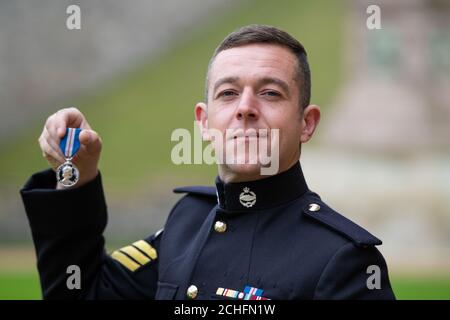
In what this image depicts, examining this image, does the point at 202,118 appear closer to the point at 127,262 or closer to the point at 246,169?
the point at 246,169

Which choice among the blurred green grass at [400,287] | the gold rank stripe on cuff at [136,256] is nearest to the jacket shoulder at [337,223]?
the gold rank stripe on cuff at [136,256]

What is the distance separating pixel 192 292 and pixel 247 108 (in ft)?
1.55

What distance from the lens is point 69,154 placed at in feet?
5.61

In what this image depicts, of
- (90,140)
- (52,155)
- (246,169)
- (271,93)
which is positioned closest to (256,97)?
(271,93)

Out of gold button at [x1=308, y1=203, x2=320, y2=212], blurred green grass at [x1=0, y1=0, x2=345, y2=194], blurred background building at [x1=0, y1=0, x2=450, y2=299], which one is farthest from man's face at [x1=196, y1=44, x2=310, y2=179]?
blurred green grass at [x1=0, y1=0, x2=345, y2=194]

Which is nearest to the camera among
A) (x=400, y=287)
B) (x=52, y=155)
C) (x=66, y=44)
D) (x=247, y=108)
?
(x=247, y=108)

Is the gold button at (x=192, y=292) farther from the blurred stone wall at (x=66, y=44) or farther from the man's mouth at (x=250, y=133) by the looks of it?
the blurred stone wall at (x=66, y=44)

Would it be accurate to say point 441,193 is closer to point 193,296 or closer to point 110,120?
point 110,120

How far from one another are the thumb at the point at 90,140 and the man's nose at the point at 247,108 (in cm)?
37

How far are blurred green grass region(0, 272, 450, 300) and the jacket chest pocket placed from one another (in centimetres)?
370

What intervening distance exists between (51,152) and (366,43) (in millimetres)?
8809

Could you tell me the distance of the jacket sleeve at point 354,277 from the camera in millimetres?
1512

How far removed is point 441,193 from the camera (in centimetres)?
932

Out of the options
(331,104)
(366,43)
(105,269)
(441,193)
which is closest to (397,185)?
(441,193)
